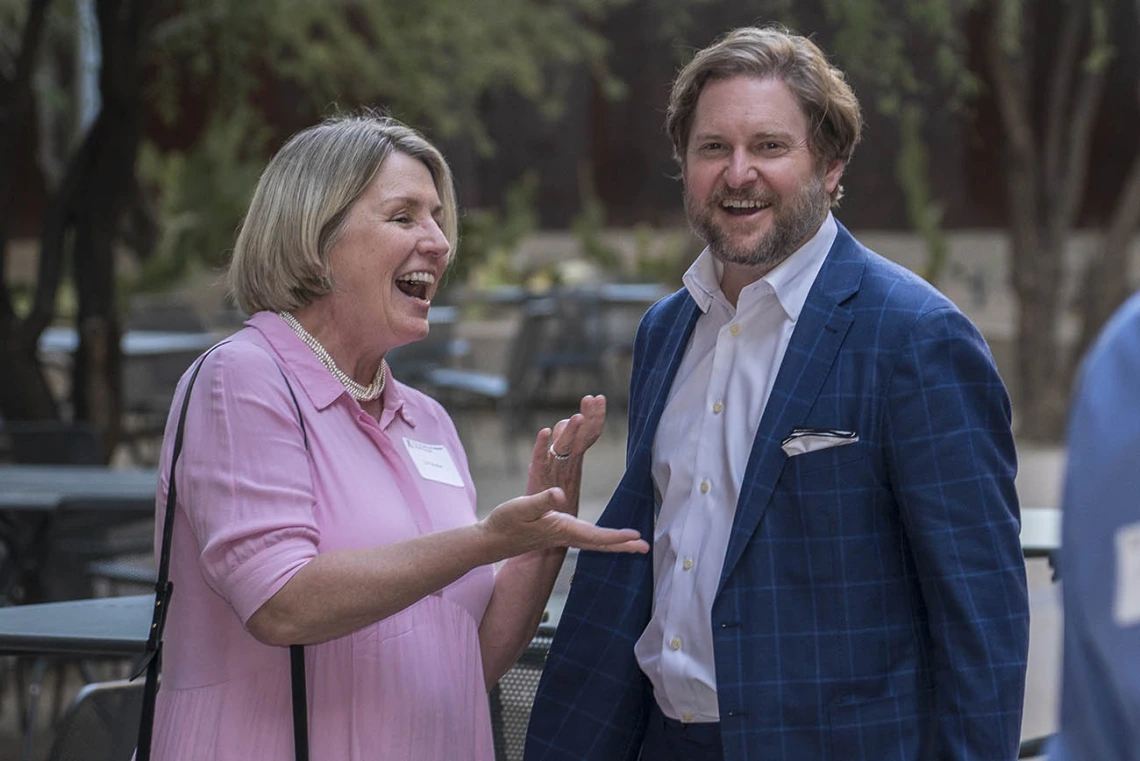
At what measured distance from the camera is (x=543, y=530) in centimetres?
195

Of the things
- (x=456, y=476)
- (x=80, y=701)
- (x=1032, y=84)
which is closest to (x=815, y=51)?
(x=456, y=476)

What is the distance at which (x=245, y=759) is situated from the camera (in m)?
1.97

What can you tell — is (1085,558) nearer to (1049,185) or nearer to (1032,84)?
(1049,185)

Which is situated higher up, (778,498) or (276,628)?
(778,498)

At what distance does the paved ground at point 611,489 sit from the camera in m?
5.32

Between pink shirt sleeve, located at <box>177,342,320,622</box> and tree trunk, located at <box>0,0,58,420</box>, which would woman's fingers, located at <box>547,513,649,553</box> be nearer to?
pink shirt sleeve, located at <box>177,342,320,622</box>

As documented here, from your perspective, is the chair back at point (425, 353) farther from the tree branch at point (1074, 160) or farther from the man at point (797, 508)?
the man at point (797, 508)

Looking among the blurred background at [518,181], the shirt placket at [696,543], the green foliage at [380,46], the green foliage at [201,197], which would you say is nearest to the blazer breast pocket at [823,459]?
the shirt placket at [696,543]

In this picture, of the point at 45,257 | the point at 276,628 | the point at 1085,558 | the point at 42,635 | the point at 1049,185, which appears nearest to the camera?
the point at 1085,558

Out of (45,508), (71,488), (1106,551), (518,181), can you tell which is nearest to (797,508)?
(1106,551)

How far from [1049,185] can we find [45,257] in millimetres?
7576

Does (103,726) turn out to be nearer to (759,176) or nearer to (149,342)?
(759,176)

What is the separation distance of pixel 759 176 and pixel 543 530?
60 centimetres

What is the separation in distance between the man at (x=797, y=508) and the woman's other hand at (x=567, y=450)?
8 cm
